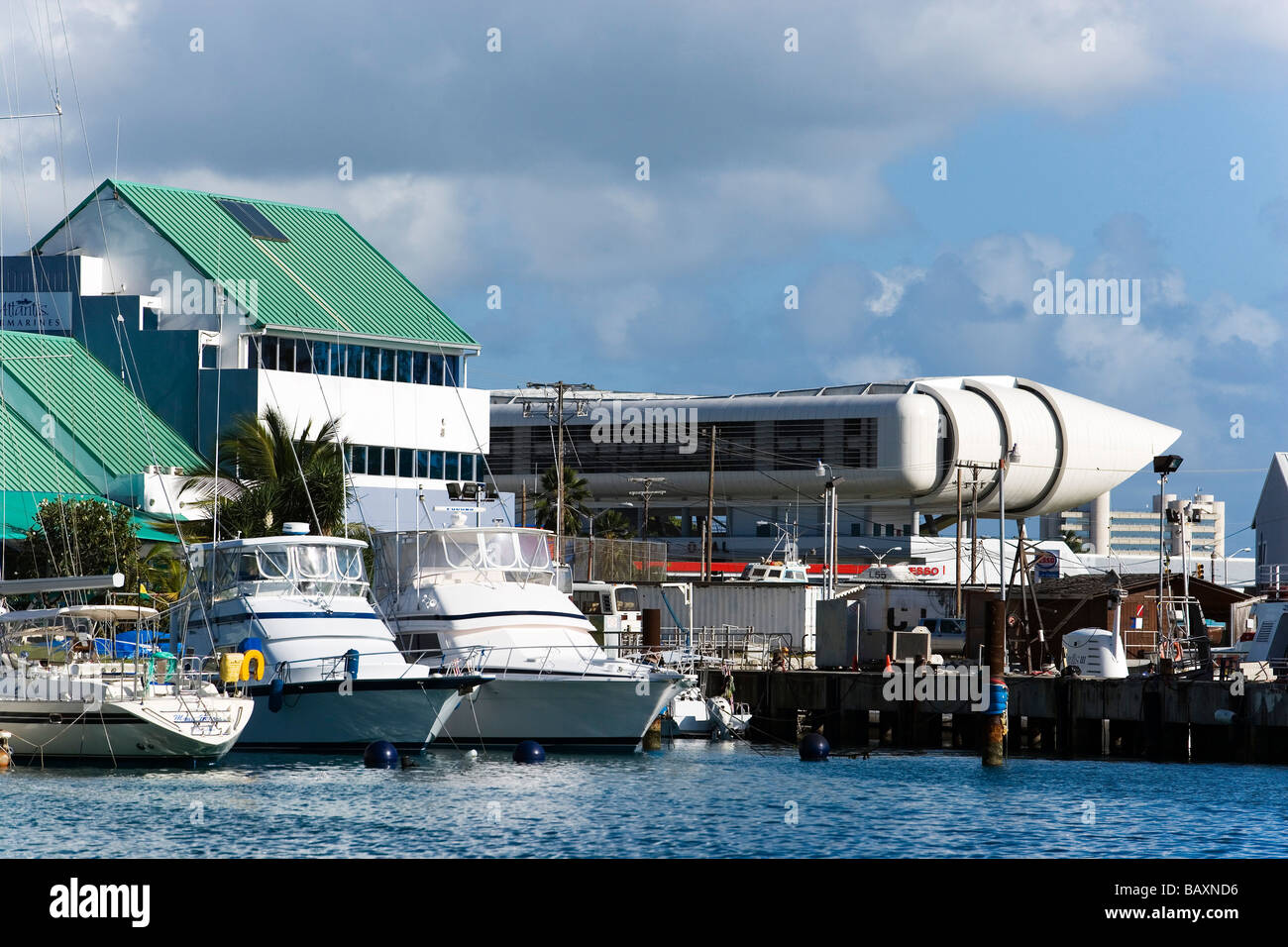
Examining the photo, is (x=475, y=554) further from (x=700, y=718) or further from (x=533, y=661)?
(x=700, y=718)

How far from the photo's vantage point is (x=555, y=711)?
1526 inches

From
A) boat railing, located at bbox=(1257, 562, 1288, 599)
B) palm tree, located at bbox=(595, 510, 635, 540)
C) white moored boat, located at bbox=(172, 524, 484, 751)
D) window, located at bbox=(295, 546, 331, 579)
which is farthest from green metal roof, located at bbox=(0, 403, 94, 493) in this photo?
palm tree, located at bbox=(595, 510, 635, 540)

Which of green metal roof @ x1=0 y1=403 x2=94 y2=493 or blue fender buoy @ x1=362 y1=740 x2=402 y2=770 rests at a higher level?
green metal roof @ x1=0 y1=403 x2=94 y2=493

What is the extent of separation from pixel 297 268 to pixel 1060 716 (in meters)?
38.9

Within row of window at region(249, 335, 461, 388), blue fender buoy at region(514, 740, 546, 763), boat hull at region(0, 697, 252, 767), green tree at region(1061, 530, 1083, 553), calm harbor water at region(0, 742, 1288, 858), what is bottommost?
calm harbor water at region(0, 742, 1288, 858)

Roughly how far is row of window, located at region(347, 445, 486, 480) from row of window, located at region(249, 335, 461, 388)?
9.77 feet

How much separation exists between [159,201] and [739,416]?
196 ft

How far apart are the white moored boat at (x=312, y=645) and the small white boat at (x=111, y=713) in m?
2.39

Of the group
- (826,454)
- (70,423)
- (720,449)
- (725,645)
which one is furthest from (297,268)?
(826,454)

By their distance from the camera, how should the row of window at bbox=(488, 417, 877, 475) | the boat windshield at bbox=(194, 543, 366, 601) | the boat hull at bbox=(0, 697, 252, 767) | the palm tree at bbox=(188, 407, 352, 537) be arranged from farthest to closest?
the row of window at bbox=(488, 417, 877, 475), the palm tree at bbox=(188, 407, 352, 537), the boat windshield at bbox=(194, 543, 366, 601), the boat hull at bbox=(0, 697, 252, 767)

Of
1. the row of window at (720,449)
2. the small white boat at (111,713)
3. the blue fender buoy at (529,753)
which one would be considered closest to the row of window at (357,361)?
the blue fender buoy at (529,753)

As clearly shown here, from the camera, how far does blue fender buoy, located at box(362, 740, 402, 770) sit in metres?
35.3

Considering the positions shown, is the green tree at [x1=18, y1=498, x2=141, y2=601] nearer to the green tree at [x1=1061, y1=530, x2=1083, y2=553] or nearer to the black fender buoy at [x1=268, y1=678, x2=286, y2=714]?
the black fender buoy at [x1=268, y1=678, x2=286, y2=714]
